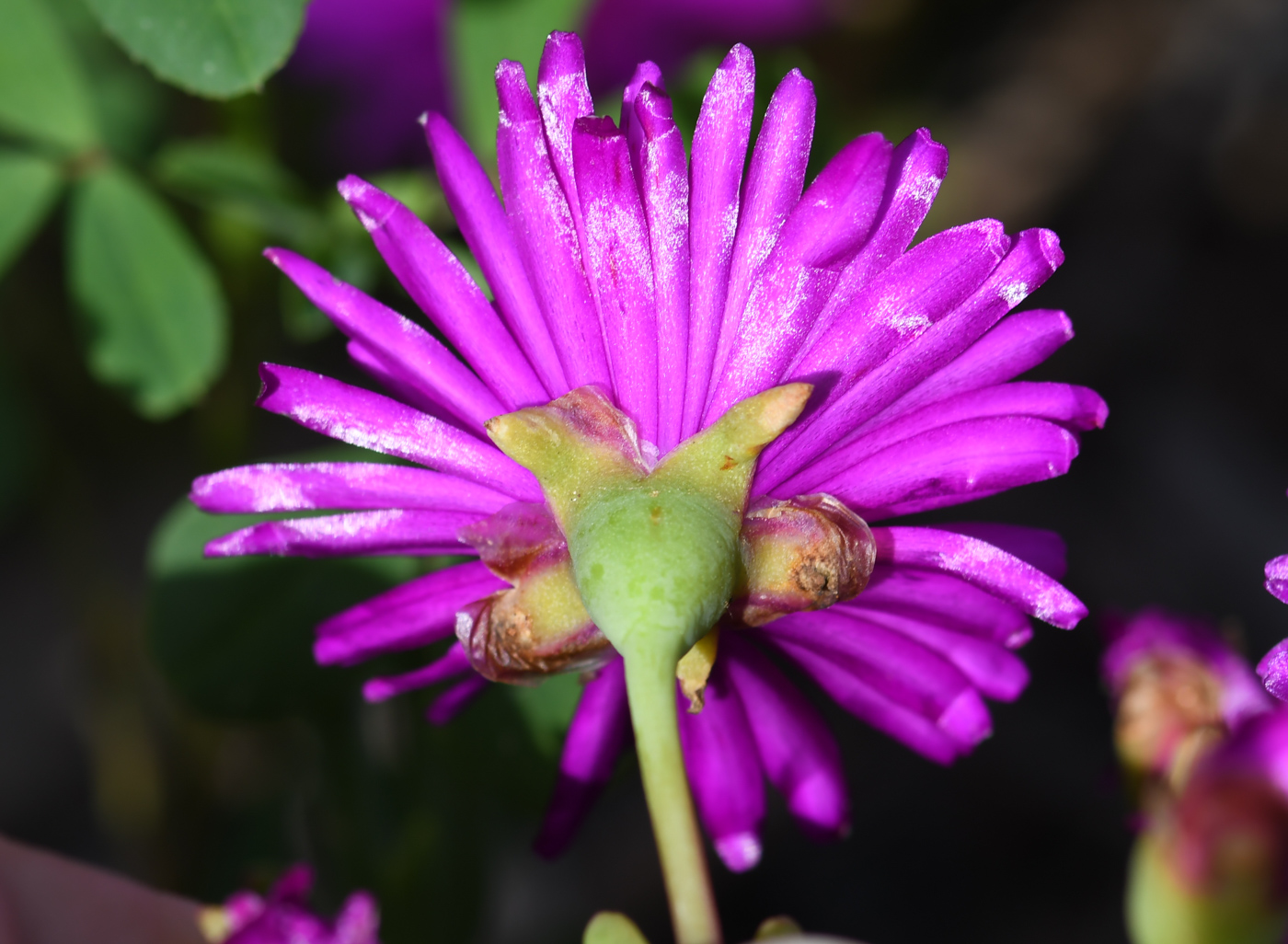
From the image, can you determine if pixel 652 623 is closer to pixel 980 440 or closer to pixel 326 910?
pixel 980 440

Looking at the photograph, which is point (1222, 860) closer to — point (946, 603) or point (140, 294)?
point (946, 603)

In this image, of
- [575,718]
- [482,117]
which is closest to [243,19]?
[482,117]

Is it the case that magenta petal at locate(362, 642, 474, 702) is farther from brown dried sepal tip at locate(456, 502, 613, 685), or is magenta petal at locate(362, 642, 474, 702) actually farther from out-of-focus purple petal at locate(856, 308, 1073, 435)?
out-of-focus purple petal at locate(856, 308, 1073, 435)

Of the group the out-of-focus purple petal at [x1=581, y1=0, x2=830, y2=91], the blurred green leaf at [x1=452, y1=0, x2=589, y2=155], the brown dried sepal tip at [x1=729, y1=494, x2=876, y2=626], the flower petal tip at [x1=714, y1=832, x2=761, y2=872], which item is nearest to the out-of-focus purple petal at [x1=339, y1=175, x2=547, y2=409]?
the brown dried sepal tip at [x1=729, y1=494, x2=876, y2=626]

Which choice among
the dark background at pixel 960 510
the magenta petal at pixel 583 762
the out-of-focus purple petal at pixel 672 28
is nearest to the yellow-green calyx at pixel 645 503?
the magenta petal at pixel 583 762

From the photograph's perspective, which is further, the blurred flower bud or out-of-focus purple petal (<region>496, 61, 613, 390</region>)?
out-of-focus purple petal (<region>496, 61, 613, 390</region>)
